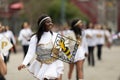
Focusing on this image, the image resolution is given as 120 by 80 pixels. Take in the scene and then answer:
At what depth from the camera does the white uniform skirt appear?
10.1 m

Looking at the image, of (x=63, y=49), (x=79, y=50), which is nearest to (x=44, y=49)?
(x=63, y=49)

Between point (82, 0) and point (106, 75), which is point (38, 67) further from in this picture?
point (82, 0)

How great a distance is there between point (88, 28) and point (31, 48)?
42.9 feet

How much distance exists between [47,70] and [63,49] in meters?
0.57

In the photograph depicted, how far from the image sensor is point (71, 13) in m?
61.2

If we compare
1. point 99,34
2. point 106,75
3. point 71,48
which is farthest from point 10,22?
point 71,48

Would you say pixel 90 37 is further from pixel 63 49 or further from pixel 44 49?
pixel 44 49

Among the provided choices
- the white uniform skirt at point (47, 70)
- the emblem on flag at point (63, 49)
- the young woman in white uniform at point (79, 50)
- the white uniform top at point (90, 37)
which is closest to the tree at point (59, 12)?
the white uniform top at point (90, 37)

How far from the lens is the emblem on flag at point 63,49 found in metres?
10.3

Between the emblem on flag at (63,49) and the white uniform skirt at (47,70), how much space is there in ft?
0.48

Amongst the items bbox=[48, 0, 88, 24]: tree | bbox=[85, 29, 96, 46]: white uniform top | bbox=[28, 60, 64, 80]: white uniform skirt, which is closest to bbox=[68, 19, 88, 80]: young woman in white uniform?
bbox=[28, 60, 64, 80]: white uniform skirt

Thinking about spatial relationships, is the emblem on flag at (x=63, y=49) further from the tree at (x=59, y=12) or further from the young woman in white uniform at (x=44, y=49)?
the tree at (x=59, y=12)

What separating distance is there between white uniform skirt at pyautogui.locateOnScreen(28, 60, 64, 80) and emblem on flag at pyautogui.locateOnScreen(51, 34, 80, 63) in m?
0.15

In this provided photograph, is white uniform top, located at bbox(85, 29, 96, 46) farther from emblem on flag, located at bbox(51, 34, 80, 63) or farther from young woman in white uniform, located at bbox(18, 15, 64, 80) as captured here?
young woman in white uniform, located at bbox(18, 15, 64, 80)
